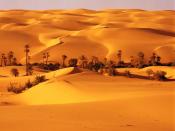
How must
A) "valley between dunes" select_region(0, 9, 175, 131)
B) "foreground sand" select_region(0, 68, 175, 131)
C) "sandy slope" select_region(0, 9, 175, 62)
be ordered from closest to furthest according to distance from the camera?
"foreground sand" select_region(0, 68, 175, 131) → "valley between dunes" select_region(0, 9, 175, 131) → "sandy slope" select_region(0, 9, 175, 62)

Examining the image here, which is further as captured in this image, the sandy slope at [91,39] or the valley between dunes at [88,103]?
the sandy slope at [91,39]

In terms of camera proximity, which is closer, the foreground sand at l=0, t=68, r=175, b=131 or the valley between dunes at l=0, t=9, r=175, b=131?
the foreground sand at l=0, t=68, r=175, b=131

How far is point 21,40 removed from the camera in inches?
3108

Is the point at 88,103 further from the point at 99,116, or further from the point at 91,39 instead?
the point at 91,39

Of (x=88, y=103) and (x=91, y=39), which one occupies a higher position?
(x=91, y=39)

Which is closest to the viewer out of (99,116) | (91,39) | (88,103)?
(99,116)

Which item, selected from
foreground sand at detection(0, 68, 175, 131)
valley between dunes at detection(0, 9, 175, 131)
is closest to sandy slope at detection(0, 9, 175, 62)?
valley between dunes at detection(0, 9, 175, 131)

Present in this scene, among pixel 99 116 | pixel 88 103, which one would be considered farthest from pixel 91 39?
pixel 99 116

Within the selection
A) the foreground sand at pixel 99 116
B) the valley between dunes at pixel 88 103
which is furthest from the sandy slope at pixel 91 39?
the foreground sand at pixel 99 116

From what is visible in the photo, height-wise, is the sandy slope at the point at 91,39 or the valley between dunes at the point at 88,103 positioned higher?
the sandy slope at the point at 91,39

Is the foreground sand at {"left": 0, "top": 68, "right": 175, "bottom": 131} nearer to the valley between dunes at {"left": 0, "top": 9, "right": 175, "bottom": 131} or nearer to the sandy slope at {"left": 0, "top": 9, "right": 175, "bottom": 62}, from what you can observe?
the valley between dunes at {"left": 0, "top": 9, "right": 175, "bottom": 131}

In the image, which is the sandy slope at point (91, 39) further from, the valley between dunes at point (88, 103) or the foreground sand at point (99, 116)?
the foreground sand at point (99, 116)

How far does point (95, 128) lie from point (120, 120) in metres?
1.93

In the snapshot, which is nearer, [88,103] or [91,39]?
[88,103]
